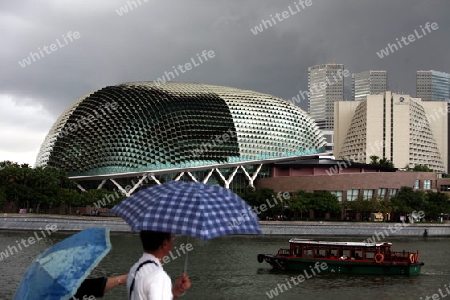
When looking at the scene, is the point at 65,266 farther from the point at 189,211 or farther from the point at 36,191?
the point at 36,191

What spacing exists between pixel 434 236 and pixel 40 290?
6966cm

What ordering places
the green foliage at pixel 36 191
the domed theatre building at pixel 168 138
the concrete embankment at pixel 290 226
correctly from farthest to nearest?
1. the domed theatre building at pixel 168 138
2. the green foliage at pixel 36 191
3. the concrete embankment at pixel 290 226

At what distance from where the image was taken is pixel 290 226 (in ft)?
224

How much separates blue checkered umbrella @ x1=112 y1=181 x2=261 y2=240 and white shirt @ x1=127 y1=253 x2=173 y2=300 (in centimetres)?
57

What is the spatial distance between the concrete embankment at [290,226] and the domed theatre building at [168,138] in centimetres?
2463

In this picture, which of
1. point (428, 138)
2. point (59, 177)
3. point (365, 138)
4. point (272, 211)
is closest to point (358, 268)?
point (272, 211)

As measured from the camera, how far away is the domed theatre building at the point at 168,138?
9169 cm

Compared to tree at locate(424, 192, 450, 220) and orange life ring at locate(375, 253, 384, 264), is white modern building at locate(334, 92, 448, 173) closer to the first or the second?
tree at locate(424, 192, 450, 220)

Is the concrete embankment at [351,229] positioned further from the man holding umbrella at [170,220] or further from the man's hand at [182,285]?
the man's hand at [182,285]

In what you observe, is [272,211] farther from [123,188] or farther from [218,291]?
[218,291]

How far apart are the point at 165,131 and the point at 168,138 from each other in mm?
1125

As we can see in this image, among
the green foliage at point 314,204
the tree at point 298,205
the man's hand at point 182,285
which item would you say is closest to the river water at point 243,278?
the man's hand at point 182,285

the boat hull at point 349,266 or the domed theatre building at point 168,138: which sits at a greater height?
the domed theatre building at point 168,138

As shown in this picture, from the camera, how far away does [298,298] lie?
27.8 meters
